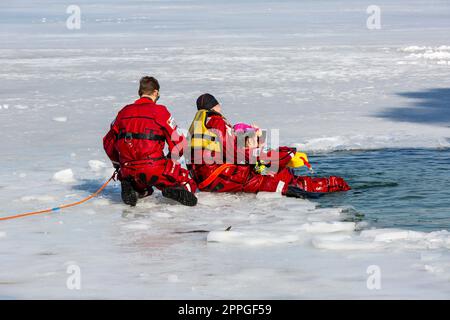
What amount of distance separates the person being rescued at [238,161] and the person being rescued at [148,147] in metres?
0.33

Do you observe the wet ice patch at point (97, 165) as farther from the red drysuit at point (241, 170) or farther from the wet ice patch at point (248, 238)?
the wet ice patch at point (248, 238)

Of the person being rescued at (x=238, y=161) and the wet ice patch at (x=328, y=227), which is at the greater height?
the person being rescued at (x=238, y=161)

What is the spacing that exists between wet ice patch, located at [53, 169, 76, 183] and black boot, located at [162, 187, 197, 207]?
76.4 inches

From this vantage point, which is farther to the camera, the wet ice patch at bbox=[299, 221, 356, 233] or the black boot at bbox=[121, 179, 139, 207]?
the black boot at bbox=[121, 179, 139, 207]

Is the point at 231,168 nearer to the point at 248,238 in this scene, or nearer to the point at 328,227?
the point at 328,227

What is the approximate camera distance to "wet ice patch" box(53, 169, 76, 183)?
9.79 metres

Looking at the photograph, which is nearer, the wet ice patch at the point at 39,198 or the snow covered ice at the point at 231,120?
the snow covered ice at the point at 231,120

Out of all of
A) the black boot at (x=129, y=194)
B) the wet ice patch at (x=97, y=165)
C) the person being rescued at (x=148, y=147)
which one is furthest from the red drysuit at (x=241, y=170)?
the wet ice patch at (x=97, y=165)

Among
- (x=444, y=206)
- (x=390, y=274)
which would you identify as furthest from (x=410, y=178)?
(x=390, y=274)

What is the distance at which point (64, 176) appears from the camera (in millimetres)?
9836

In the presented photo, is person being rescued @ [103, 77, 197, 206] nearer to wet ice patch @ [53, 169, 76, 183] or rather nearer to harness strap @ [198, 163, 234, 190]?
harness strap @ [198, 163, 234, 190]

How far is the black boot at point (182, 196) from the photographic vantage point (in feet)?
26.9

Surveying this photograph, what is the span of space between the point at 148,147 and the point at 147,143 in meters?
0.04

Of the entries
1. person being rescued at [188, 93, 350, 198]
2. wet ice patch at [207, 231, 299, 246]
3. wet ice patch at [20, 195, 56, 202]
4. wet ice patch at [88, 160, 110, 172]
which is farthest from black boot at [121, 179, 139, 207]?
wet ice patch at [88, 160, 110, 172]
